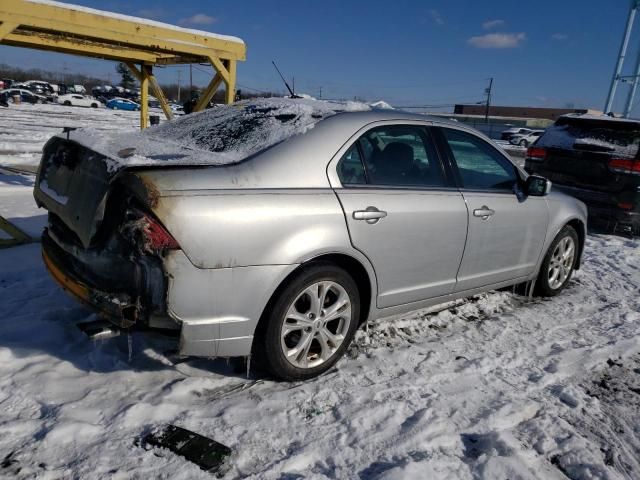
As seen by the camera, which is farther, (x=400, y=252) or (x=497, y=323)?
(x=497, y=323)

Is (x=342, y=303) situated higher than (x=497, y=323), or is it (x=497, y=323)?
(x=342, y=303)

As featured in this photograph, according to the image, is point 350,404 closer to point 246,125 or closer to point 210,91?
point 246,125

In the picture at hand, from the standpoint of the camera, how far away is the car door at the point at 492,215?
377 cm

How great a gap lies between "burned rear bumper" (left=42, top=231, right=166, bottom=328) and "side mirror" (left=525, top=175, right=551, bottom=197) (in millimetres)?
3134

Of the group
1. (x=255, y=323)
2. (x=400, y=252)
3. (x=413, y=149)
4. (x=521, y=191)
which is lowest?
(x=255, y=323)

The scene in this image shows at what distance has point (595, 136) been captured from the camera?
24.0 ft

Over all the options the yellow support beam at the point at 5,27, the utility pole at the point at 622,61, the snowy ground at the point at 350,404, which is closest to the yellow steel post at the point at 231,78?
the yellow support beam at the point at 5,27

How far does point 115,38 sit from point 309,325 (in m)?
3.86

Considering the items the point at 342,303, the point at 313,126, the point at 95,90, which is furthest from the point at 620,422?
the point at 95,90

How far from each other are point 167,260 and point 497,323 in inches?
112

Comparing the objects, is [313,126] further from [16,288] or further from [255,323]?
[16,288]

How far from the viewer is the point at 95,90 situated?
67375 millimetres

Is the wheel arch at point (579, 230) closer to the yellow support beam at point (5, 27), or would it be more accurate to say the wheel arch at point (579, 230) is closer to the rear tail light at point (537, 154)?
the rear tail light at point (537, 154)

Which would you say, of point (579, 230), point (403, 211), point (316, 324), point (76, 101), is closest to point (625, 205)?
point (579, 230)
